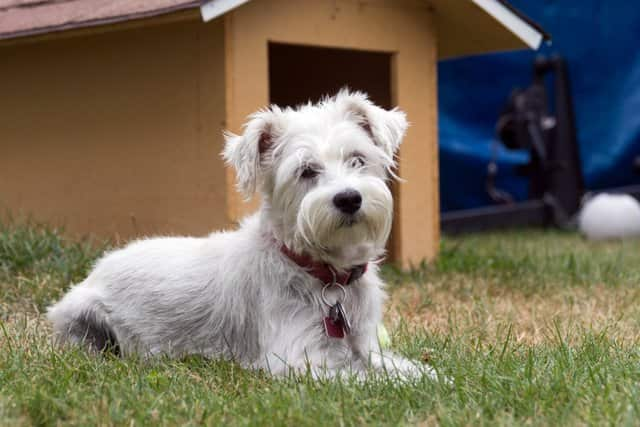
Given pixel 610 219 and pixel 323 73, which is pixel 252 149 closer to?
pixel 323 73

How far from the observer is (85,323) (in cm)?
441

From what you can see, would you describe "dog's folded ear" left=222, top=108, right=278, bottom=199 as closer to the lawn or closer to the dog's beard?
the dog's beard

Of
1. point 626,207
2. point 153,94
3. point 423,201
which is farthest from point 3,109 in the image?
point 626,207

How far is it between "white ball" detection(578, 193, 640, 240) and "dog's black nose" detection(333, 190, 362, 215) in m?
6.43

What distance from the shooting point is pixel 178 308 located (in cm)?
425

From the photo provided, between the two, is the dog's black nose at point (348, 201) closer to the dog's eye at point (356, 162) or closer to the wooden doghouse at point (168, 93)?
the dog's eye at point (356, 162)

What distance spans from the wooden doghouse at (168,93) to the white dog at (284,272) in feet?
5.16

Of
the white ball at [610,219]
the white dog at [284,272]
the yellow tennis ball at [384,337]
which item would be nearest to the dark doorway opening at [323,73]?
the white ball at [610,219]

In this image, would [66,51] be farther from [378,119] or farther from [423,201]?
[378,119]

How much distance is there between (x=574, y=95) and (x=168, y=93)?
21.6ft

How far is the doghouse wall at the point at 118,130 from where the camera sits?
6.05 meters

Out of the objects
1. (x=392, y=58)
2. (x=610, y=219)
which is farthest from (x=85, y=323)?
(x=610, y=219)

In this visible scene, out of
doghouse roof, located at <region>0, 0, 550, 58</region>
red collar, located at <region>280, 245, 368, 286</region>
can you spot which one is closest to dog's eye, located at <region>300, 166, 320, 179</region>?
red collar, located at <region>280, 245, 368, 286</region>

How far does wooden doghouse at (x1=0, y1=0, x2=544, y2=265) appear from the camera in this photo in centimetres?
599
